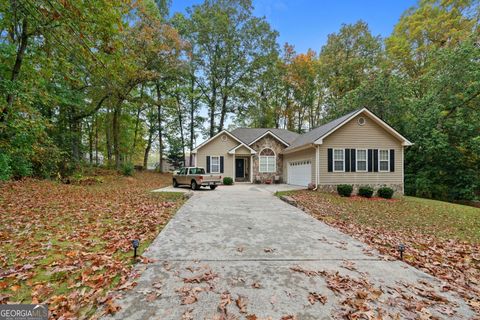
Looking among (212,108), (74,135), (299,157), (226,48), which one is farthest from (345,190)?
(226,48)

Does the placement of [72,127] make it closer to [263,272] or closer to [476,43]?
[263,272]

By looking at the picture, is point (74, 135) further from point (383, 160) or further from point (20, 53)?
point (383, 160)

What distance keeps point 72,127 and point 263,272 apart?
20084 mm

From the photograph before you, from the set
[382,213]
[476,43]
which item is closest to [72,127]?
[382,213]

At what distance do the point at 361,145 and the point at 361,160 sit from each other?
1023 millimetres

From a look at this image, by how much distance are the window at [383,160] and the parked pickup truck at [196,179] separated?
1102 centimetres

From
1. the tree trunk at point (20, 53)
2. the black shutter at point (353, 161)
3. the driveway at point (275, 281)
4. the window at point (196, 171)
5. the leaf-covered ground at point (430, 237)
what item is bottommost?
the leaf-covered ground at point (430, 237)

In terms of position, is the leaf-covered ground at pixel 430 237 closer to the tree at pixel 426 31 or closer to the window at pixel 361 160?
the window at pixel 361 160

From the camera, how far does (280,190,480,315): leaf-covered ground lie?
3964 mm

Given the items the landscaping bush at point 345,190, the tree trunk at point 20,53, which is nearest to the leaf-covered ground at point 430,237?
the landscaping bush at point 345,190

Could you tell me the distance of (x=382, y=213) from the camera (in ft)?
31.5

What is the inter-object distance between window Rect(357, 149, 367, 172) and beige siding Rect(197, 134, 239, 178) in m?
10.3

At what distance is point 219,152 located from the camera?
822 inches

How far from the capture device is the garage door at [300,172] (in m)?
16.4
